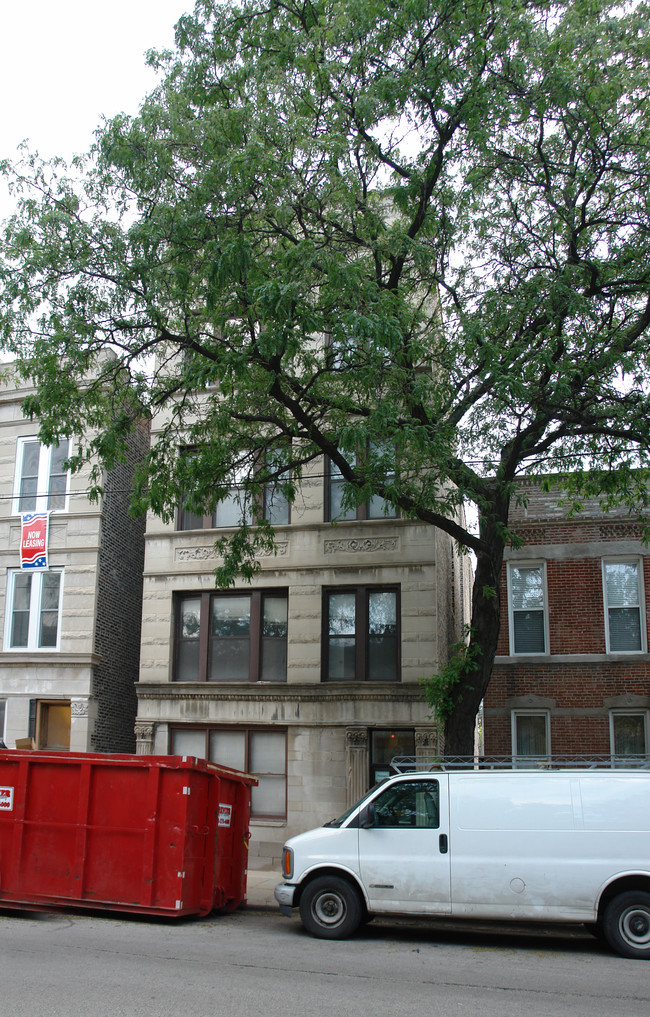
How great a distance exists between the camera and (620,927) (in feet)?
32.0

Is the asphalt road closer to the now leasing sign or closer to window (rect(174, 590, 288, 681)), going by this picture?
window (rect(174, 590, 288, 681))

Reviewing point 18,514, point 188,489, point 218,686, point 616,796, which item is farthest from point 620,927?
point 18,514

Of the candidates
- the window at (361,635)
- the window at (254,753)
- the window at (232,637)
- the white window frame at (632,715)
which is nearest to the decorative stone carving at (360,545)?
the window at (361,635)

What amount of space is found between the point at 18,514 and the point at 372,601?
332 inches

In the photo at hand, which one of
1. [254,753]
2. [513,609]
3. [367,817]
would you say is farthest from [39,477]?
[367,817]

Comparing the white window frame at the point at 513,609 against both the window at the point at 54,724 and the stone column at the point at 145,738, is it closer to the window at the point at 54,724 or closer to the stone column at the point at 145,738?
the stone column at the point at 145,738

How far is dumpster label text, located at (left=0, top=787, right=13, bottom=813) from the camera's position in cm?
1186

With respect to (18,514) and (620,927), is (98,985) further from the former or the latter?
(18,514)

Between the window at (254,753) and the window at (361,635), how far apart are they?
6.01 ft

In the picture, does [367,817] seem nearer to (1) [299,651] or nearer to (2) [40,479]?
(1) [299,651]

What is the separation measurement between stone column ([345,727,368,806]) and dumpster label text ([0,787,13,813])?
22.2 ft

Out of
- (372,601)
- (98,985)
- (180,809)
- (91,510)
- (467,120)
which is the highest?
(467,120)

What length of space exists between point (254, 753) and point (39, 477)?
26.2 feet

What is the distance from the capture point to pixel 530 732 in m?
18.1
